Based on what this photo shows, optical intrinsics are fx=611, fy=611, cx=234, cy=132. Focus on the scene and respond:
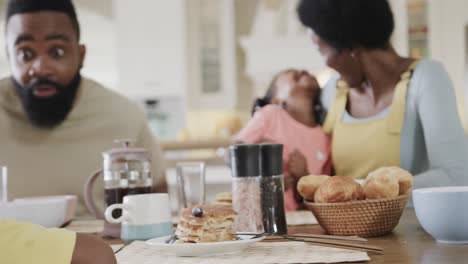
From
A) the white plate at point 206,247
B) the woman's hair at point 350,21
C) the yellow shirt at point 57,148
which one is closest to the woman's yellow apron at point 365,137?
the woman's hair at point 350,21

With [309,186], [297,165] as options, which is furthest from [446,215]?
[297,165]

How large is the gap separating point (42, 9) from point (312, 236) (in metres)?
1.16

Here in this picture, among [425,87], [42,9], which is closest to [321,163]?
[425,87]

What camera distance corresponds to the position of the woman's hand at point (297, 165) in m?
1.64

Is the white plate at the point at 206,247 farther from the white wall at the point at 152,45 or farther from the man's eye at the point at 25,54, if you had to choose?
the white wall at the point at 152,45

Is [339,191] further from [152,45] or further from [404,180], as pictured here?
[152,45]

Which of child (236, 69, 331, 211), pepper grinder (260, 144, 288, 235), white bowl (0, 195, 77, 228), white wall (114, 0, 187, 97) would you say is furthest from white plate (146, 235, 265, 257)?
white wall (114, 0, 187, 97)

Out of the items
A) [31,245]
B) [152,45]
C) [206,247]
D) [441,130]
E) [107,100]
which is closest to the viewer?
[31,245]

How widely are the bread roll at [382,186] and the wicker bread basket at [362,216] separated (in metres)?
0.02

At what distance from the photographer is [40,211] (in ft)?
4.06

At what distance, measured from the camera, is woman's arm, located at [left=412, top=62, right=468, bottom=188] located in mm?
1534

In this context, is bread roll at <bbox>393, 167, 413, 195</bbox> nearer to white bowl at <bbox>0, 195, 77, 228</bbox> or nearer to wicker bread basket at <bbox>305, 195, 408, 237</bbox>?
wicker bread basket at <bbox>305, 195, 408, 237</bbox>

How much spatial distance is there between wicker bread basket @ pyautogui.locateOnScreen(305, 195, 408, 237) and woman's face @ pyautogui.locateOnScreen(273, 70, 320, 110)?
70 cm

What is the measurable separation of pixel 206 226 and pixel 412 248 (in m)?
0.31
